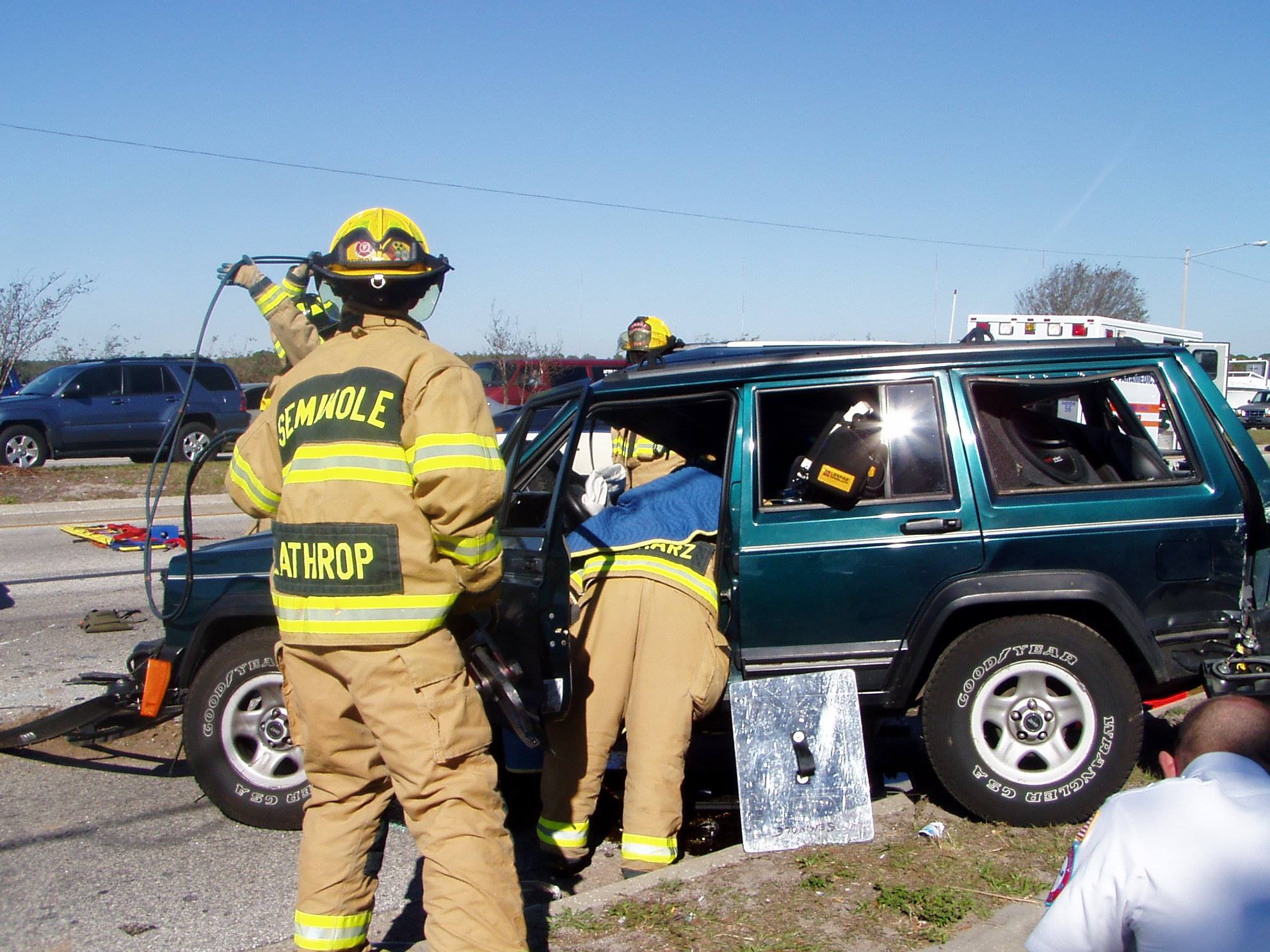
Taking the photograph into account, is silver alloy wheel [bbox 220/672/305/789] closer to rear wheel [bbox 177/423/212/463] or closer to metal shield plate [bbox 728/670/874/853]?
metal shield plate [bbox 728/670/874/853]

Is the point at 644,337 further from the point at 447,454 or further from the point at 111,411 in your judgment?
the point at 111,411

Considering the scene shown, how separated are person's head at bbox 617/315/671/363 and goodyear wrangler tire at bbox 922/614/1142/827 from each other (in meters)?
Result: 3.14

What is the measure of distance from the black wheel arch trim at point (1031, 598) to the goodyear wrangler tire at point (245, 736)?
2515 millimetres

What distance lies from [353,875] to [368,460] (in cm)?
111

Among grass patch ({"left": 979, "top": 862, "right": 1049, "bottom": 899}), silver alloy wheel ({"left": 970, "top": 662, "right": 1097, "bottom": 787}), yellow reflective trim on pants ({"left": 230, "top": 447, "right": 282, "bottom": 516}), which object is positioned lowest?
grass patch ({"left": 979, "top": 862, "right": 1049, "bottom": 899})

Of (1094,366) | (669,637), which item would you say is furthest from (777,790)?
(1094,366)

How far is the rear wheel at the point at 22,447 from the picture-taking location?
18.2m

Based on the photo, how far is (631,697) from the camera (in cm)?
427

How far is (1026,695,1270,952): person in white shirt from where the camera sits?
5.55 ft

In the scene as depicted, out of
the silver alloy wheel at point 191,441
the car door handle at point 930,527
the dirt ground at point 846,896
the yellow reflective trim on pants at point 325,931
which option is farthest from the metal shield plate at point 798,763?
the silver alloy wheel at point 191,441

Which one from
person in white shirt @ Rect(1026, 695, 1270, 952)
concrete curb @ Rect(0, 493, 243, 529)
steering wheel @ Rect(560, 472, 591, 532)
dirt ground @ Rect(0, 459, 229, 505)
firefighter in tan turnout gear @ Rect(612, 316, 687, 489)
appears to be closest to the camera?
person in white shirt @ Rect(1026, 695, 1270, 952)

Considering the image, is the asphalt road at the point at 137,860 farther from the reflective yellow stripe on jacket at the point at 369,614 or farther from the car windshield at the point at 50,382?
the car windshield at the point at 50,382

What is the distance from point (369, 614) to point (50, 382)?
18751 millimetres

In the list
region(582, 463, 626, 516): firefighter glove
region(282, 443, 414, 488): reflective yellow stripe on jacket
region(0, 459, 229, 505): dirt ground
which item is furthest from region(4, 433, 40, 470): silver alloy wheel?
region(282, 443, 414, 488): reflective yellow stripe on jacket
